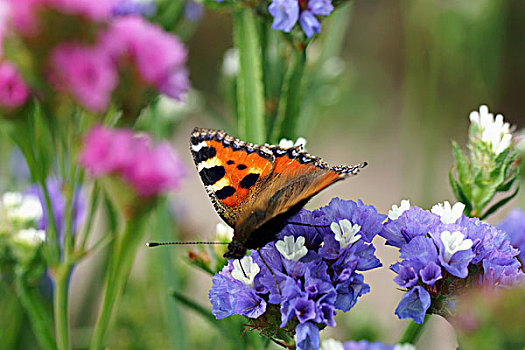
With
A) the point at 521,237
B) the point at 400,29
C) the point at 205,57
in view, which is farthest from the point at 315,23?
the point at 400,29

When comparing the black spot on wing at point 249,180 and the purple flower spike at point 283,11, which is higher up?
the purple flower spike at point 283,11

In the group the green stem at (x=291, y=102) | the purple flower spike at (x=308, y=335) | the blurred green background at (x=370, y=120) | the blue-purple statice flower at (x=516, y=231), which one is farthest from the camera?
the blurred green background at (x=370, y=120)

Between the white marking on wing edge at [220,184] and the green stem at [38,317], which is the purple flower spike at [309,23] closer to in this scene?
the white marking on wing edge at [220,184]

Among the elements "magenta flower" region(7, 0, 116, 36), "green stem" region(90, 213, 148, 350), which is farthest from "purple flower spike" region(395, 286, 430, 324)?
"magenta flower" region(7, 0, 116, 36)

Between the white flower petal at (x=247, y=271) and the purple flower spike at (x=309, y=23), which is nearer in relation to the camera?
the white flower petal at (x=247, y=271)

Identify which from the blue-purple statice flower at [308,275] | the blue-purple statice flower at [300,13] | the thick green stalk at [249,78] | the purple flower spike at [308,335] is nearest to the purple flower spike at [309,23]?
the blue-purple statice flower at [300,13]

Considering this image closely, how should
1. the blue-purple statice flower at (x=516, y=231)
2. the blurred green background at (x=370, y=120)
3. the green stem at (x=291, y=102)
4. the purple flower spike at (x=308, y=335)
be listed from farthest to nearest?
the blurred green background at (x=370, y=120), the green stem at (x=291, y=102), the blue-purple statice flower at (x=516, y=231), the purple flower spike at (x=308, y=335)
